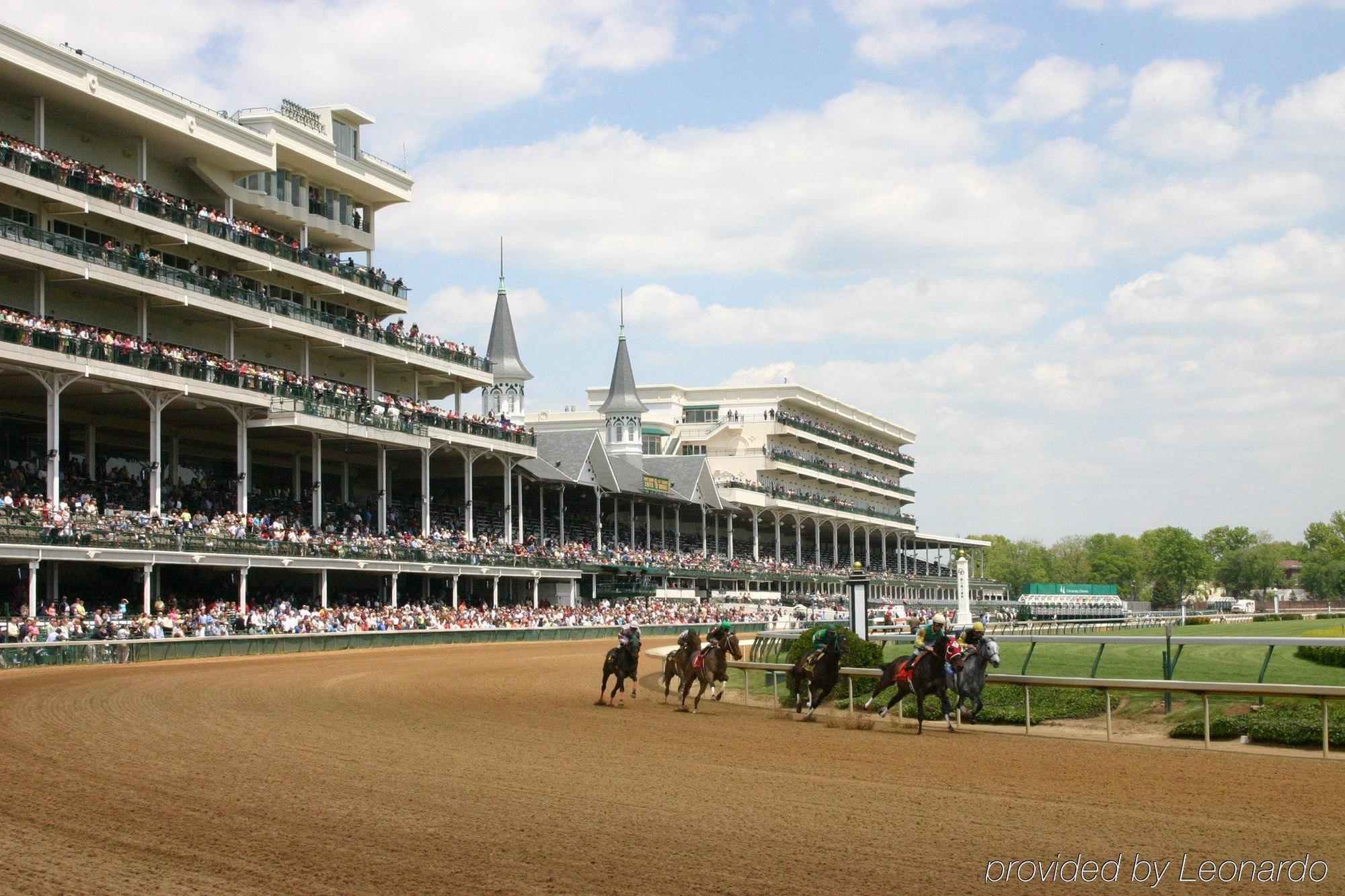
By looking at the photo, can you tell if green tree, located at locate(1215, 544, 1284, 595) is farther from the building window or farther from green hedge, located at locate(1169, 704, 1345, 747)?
green hedge, located at locate(1169, 704, 1345, 747)

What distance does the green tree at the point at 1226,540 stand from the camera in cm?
15612

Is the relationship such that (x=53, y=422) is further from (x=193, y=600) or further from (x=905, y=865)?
(x=905, y=865)

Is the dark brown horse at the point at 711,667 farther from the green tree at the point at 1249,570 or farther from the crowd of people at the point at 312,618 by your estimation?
the green tree at the point at 1249,570

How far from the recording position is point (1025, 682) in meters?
16.4

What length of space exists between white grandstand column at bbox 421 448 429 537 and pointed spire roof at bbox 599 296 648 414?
3919 cm

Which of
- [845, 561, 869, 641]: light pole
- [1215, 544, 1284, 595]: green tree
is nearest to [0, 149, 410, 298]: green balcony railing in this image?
[845, 561, 869, 641]: light pole

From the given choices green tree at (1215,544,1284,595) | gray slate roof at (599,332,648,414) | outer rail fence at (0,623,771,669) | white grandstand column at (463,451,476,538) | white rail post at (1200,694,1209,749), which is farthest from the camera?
green tree at (1215,544,1284,595)

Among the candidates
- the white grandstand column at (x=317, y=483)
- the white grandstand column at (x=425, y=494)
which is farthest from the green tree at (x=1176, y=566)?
the white grandstand column at (x=317, y=483)

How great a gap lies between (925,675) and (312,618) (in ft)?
79.6

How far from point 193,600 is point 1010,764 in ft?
93.1

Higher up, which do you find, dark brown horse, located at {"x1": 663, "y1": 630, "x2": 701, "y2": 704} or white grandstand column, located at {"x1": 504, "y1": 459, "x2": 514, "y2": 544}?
white grandstand column, located at {"x1": 504, "y1": 459, "x2": 514, "y2": 544}

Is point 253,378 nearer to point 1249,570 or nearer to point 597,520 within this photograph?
point 597,520

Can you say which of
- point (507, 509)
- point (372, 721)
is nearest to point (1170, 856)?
point (372, 721)

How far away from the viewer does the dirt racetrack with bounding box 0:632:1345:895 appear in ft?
26.1
